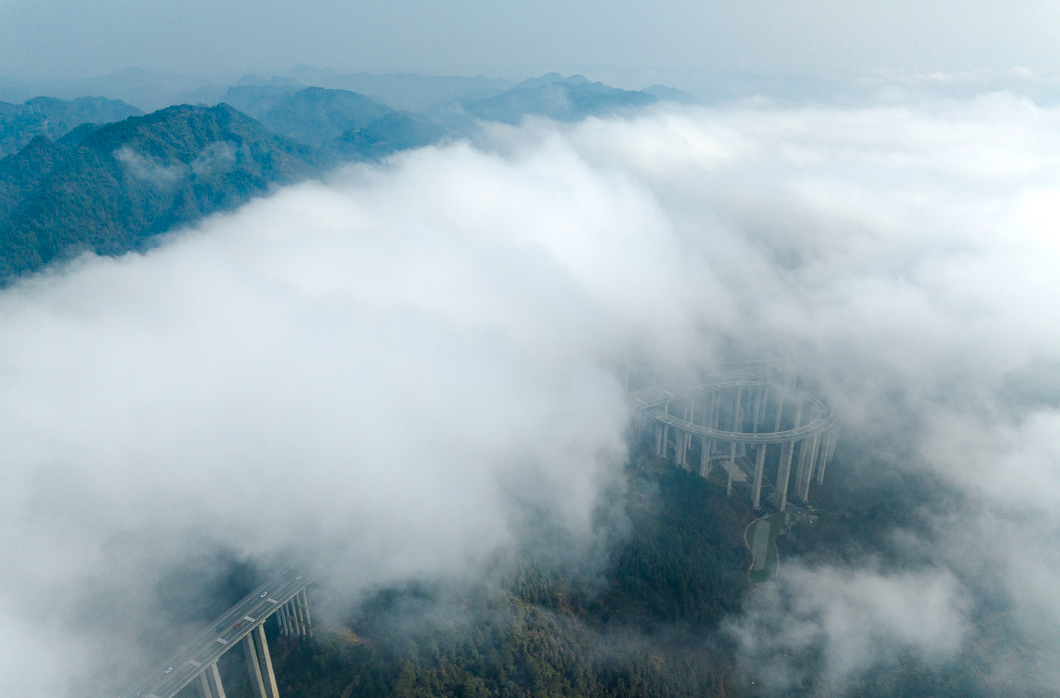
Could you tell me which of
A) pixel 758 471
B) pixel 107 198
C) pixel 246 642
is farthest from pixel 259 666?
pixel 107 198

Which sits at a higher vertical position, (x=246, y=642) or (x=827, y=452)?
(x=246, y=642)

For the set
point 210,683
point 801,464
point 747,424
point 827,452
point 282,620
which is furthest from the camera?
point 747,424

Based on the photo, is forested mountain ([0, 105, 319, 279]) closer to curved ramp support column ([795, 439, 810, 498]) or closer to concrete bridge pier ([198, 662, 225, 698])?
concrete bridge pier ([198, 662, 225, 698])

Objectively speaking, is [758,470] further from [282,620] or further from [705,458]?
[282,620]

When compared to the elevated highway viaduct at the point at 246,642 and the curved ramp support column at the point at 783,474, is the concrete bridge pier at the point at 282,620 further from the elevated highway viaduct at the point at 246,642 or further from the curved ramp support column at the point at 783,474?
the curved ramp support column at the point at 783,474

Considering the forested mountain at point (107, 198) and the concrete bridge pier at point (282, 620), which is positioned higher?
the forested mountain at point (107, 198)

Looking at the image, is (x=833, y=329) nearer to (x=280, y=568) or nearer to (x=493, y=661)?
(x=493, y=661)

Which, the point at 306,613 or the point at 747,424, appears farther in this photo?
the point at 747,424

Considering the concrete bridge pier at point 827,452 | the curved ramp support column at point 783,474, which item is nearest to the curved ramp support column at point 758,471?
the curved ramp support column at point 783,474

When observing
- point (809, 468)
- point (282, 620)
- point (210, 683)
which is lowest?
point (809, 468)
